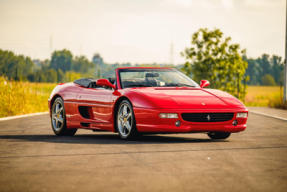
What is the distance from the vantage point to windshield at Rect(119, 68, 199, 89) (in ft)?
33.7

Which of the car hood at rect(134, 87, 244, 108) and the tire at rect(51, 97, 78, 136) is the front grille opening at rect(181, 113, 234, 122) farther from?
the tire at rect(51, 97, 78, 136)

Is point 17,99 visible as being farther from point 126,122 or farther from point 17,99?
point 126,122

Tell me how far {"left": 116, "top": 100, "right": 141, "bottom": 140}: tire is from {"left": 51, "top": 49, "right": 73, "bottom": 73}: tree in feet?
330

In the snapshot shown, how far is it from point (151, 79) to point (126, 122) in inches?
49.2

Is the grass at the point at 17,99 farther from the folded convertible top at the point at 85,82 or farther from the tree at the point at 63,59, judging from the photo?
the tree at the point at 63,59

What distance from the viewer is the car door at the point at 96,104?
10.1 m

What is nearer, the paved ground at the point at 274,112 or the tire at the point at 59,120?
the tire at the point at 59,120

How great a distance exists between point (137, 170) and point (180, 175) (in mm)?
610

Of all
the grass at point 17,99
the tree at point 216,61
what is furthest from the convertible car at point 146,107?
the tree at point 216,61

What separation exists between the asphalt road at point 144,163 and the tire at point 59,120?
19.0 inches

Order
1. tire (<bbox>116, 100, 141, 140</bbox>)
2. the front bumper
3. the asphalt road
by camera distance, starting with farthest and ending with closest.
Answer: tire (<bbox>116, 100, 141, 140</bbox>) < the front bumper < the asphalt road

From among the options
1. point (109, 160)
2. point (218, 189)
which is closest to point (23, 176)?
point (109, 160)

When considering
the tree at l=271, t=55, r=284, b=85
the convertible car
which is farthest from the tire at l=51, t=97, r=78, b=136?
the tree at l=271, t=55, r=284, b=85

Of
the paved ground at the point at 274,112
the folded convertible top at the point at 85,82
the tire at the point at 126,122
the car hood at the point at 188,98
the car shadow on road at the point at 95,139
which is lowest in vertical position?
the paved ground at the point at 274,112
